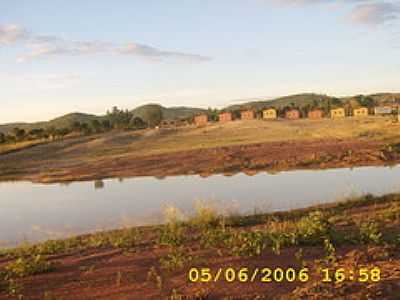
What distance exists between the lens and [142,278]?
6402 mm

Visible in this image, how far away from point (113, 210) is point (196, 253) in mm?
10418

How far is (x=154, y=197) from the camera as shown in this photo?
1919 cm

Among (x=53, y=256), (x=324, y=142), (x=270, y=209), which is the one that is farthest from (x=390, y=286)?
(x=324, y=142)

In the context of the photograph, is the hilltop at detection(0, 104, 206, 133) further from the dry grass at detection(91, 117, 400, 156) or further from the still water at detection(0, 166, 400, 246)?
the still water at detection(0, 166, 400, 246)

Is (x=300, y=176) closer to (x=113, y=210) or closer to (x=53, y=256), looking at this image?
(x=113, y=210)
